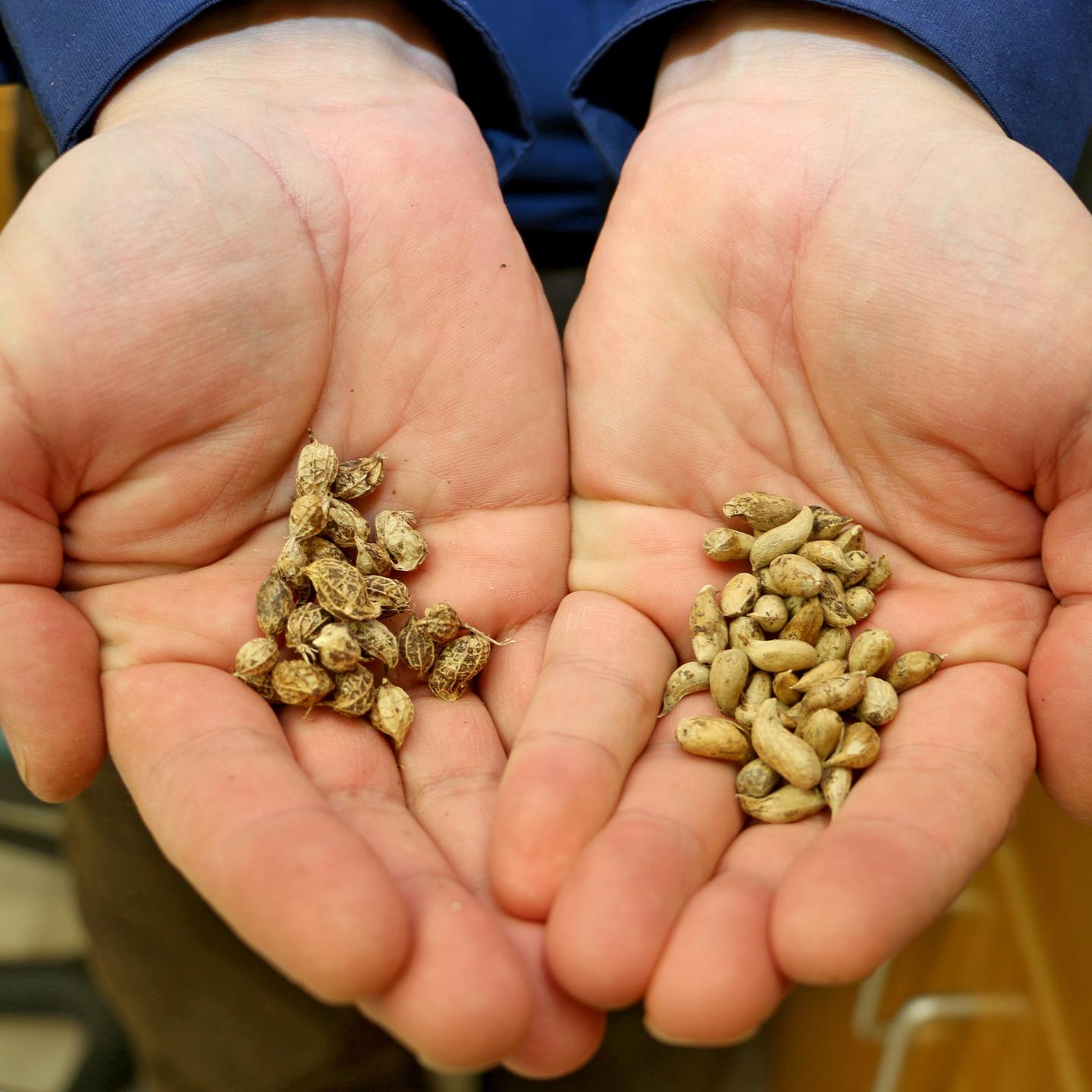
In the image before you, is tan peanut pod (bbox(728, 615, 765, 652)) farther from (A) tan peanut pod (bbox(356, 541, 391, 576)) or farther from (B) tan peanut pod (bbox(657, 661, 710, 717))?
(A) tan peanut pod (bbox(356, 541, 391, 576))

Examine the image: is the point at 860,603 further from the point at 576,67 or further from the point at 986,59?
the point at 576,67

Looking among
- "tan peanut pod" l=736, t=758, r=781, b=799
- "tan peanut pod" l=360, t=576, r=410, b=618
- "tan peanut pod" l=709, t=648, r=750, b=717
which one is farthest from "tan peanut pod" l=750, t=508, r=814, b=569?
"tan peanut pod" l=360, t=576, r=410, b=618

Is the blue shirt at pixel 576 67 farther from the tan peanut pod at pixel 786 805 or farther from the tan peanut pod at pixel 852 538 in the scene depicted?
the tan peanut pod at pixel 786 805

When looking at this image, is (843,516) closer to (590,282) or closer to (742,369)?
(742,369)

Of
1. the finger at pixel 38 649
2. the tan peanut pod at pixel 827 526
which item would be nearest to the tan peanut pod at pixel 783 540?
the tan peanut pod at pixel 827 526

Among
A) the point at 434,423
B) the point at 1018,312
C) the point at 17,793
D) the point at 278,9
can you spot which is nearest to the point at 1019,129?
the point at 1018,312
